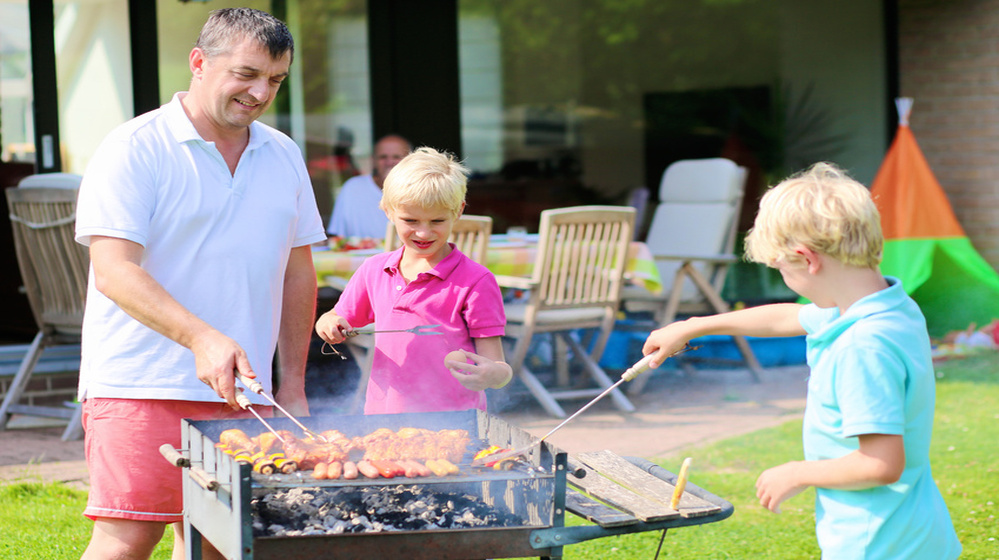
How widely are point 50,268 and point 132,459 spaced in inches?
136

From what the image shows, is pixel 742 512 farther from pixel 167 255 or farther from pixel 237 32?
pixel 237 32

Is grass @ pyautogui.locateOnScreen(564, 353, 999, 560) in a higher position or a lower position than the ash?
Answer: lower

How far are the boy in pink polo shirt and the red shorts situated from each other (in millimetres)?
466

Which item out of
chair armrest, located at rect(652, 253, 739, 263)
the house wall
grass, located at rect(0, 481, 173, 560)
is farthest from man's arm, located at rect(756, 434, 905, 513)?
the house wall

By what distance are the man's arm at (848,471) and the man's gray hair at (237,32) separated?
1370 mm

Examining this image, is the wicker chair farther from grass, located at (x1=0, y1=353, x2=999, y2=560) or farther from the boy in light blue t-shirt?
the boy in light blue t-shirt

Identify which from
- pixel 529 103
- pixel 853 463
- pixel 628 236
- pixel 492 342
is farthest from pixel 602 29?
pixel 853 463

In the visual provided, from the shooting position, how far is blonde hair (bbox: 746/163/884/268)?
1.90 m

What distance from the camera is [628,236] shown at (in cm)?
591

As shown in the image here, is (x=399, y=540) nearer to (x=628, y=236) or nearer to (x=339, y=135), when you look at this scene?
(x=628, y=236)

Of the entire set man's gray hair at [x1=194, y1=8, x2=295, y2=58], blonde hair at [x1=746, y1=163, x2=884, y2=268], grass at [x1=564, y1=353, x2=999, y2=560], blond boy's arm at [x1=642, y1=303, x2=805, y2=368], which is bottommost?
grass at [x1=564, y1=353, x2=999, y2=560]

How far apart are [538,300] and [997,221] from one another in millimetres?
4866

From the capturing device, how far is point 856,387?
73.0 inches

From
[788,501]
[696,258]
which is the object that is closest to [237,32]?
[788,501]
